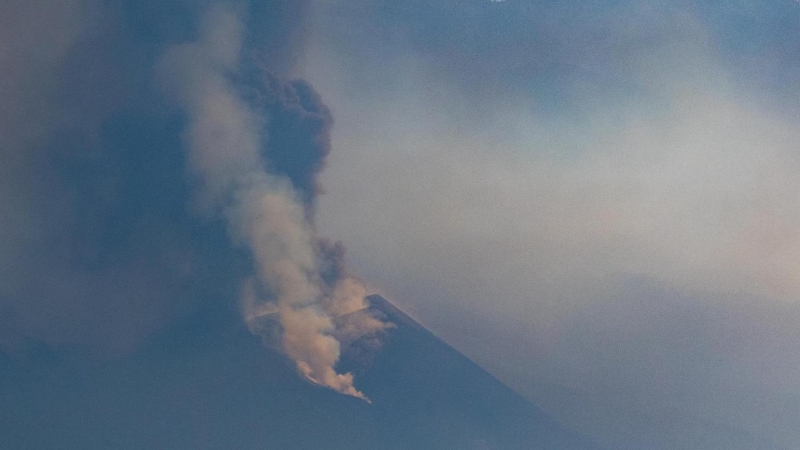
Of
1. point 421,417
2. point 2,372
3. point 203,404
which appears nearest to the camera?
point 2,372

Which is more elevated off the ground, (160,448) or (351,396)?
(351,396)

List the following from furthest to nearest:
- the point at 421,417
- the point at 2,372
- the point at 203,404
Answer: the point at 421,417 < the point at 203,404 < the point at 2,372

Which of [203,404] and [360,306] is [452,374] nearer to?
[360,306]

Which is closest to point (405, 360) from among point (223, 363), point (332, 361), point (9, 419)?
point (332, 361)

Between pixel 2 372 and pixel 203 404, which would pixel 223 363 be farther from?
pixel 2 372

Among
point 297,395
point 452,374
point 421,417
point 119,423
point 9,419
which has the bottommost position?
point 9,419

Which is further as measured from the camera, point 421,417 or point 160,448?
point 421,417
